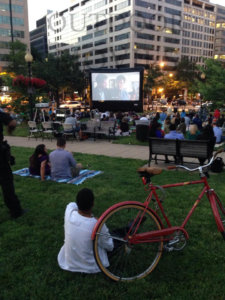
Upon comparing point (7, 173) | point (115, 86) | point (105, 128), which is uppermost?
point (115, 86)

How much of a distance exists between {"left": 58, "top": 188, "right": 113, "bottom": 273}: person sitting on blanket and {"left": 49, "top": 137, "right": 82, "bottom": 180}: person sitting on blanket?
10.9 feet

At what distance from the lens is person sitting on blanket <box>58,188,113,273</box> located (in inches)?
111

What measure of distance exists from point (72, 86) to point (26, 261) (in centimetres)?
5938

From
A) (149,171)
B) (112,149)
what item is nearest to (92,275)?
(149,171)

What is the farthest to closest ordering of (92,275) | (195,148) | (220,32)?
(220,32) < (195,148) < (92,275)

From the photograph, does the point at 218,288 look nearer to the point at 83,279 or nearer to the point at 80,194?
the point at 83,279

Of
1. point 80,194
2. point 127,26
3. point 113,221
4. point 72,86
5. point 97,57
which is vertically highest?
point 127,26

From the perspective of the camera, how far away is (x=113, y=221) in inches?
116

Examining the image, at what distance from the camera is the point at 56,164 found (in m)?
6.46

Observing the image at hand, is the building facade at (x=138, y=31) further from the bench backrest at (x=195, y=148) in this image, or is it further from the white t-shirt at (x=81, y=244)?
the white t-shirt at (x=81, y=244)

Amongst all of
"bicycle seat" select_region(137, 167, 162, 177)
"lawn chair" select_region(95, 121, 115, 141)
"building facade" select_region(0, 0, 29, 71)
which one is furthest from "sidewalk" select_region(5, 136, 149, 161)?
"building facade" select_region(0, 0, 29, 71)

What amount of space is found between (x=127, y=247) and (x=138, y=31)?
306ft

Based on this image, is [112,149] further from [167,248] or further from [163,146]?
[167,248]

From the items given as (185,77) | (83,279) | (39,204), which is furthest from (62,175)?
(185,77)
